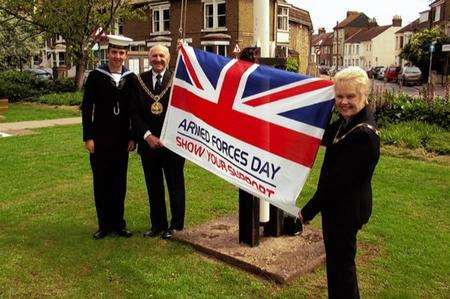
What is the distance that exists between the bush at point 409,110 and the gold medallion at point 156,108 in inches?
340

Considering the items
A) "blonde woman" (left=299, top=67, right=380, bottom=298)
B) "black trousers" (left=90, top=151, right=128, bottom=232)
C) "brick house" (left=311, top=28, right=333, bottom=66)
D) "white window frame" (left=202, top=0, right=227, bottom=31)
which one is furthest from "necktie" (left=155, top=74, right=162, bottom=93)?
"brick house" (left=311, top=28, right=333, bottom=66)

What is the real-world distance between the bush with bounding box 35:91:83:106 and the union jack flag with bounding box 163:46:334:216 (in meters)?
17.9

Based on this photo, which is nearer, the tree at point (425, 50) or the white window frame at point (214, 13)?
the white window frame at point (214, 13)

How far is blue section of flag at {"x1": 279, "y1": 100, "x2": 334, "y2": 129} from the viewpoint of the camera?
12.7 ft

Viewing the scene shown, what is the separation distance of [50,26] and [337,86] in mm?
22875

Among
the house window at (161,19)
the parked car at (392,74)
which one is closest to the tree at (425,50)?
the parked car at (392,74)

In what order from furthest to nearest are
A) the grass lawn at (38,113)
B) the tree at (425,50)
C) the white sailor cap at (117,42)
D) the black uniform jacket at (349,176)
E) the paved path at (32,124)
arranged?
the tree at (425,50)
the grass lawn at (38,113)
the paved path at (32,124)
the white sailor cap at (117,42)
the black uniform jacket at (349,176)

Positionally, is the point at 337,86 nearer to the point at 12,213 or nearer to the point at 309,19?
the point at 12,213

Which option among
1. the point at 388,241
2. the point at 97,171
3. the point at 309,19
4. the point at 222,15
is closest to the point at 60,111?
the point at 97,171

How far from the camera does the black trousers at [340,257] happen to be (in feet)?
11.3

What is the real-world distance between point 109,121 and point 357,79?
2908 mm

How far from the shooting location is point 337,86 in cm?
326

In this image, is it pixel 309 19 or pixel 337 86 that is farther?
pixel 309 19

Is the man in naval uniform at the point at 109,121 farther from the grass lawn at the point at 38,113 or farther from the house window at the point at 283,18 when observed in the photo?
the house window at the point at 283,18
